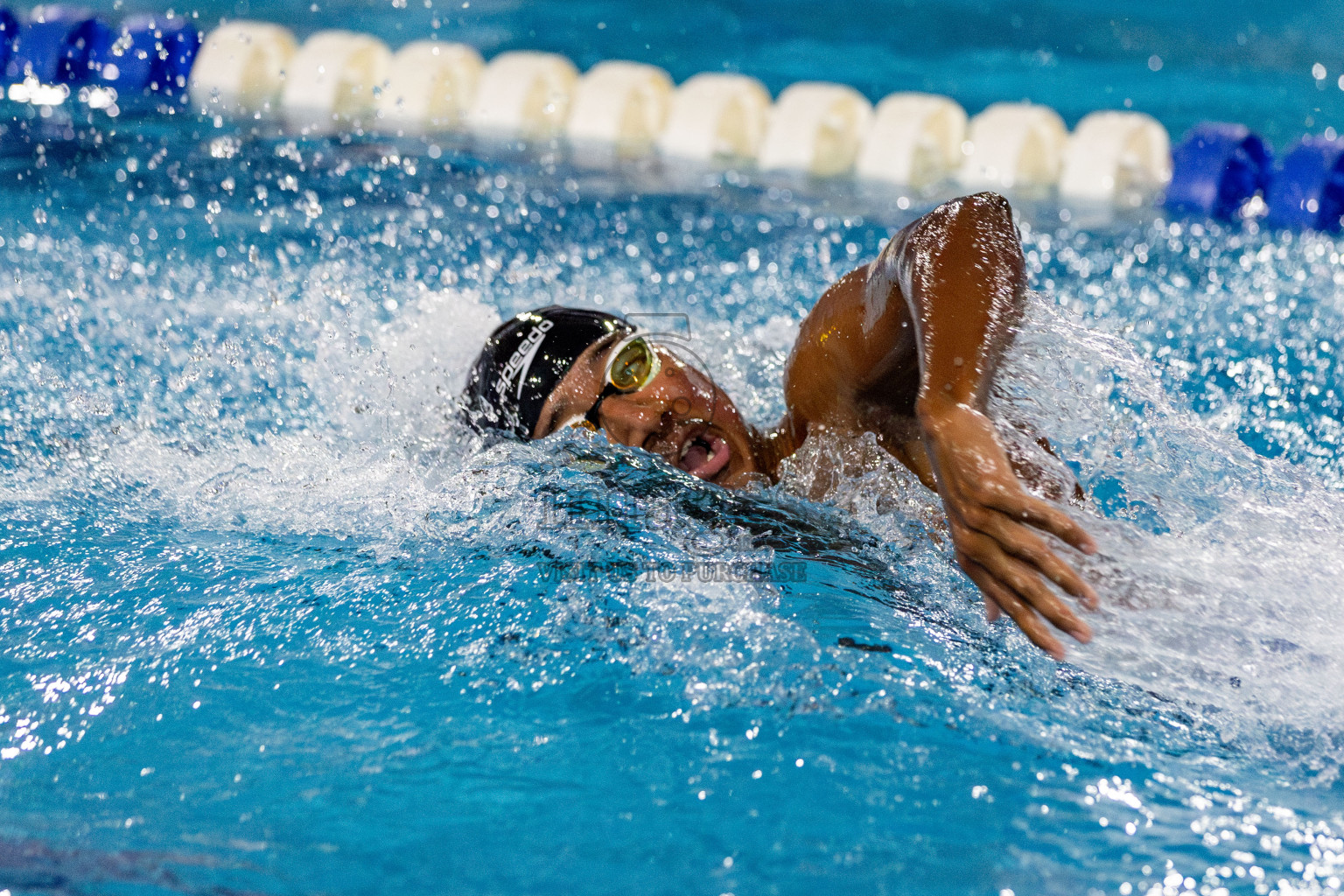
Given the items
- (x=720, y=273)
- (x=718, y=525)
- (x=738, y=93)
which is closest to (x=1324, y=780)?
(x=718, y=525)

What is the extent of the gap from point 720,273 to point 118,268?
2.16m

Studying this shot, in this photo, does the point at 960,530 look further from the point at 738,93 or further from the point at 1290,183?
the point at 738,93

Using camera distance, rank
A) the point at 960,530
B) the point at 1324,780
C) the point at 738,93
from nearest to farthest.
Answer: the point at 960,530 < the point at 1324,780 < the point at 738,93

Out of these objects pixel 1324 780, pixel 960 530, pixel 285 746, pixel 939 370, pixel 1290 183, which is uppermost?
pixel 1290 183

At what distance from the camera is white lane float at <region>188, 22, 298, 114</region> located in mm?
5812

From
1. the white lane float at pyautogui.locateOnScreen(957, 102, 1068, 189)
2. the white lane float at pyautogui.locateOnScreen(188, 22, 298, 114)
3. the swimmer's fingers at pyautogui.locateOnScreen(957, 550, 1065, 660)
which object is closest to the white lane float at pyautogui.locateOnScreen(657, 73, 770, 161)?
the white lane float at pyautogui.locateOnScreen(957, 102, 1068, 189)

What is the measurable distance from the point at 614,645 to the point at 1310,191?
4197mm

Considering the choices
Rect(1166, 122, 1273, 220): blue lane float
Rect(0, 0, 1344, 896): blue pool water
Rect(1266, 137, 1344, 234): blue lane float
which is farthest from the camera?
Rect(1166, 122, 1273, 220): blue lane float

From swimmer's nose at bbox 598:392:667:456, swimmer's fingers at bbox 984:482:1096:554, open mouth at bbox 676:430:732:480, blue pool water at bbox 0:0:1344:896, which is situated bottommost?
blue pool water at bbox 0:0:1344:896

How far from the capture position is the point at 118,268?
4.00m

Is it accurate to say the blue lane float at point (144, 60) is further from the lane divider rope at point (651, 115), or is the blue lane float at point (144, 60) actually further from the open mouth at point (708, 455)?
the open mouth at point (708, 455)

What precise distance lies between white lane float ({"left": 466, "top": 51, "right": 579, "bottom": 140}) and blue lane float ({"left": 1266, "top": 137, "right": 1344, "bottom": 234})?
3.29 m

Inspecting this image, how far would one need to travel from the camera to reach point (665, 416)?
2.22m

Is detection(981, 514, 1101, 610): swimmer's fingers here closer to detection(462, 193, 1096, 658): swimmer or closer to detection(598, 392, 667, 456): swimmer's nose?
detection(462, 193, 1096, 658): swimmer
